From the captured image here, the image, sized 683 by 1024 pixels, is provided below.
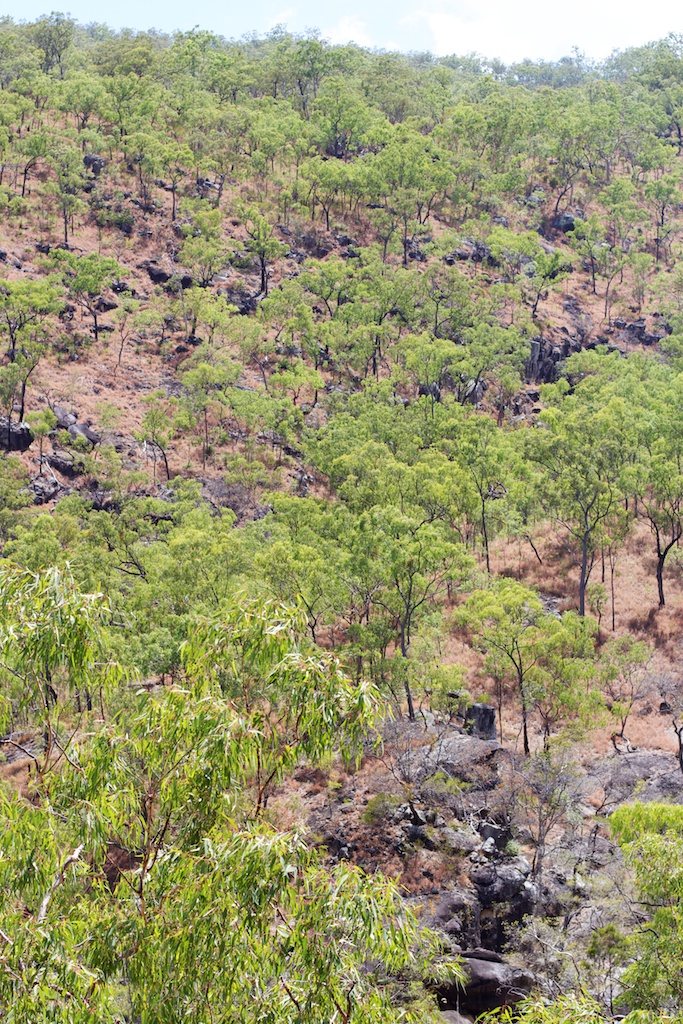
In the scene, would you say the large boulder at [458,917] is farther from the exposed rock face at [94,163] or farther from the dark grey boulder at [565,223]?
the dark grey boulder at [565,223]

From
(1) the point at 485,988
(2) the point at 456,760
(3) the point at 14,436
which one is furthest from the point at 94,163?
(1) the point at 485,988

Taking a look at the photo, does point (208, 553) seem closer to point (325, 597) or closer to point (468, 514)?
point (325, 597)

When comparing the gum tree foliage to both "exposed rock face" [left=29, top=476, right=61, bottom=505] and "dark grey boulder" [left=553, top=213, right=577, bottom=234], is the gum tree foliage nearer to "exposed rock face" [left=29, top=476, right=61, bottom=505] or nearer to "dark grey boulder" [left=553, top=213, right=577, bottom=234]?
"exposed rock face" [left=29, top=476, right=61, bottom=505]

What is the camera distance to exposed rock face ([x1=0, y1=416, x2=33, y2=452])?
5716cm

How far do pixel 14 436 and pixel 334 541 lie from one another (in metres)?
27.1

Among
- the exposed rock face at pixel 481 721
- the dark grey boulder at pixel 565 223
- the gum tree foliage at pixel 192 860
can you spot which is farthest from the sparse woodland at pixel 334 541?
the dark grey boulder at pixel 565 223

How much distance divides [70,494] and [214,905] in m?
50.3

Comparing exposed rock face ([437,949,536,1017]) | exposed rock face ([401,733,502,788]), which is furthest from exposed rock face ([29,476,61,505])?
exposed rock face ([437,949,536,1017])

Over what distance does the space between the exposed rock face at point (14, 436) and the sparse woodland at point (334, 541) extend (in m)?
0.15

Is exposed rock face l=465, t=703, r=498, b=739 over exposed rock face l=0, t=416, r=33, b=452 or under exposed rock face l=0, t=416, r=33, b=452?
under

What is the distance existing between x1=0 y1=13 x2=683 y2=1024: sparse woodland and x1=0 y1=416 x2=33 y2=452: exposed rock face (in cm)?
15

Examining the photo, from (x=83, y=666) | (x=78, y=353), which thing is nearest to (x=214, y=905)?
(x=83, y=666)

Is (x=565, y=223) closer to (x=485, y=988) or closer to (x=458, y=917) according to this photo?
(x=458, y=917)

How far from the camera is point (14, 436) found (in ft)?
188
